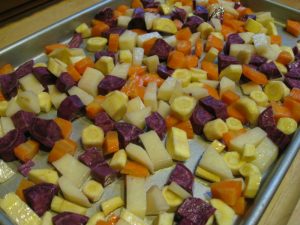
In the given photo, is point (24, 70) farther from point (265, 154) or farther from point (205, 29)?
point (265, 154)

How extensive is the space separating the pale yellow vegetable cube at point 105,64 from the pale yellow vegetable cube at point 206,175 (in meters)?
0.79

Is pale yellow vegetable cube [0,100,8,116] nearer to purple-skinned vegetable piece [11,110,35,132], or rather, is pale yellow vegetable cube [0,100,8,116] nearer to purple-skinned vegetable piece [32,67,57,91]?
purple-skinned vegetable piece [11,110,35,132]

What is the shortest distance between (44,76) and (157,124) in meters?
0.69

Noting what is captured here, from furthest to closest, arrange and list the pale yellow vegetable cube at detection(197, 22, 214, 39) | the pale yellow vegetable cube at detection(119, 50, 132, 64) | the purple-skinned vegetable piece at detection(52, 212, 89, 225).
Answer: the pale yellow vegetable cube at detection(197, 22, 214, 39) → the pale yellow vegetable cube at detection(119, 50, 132, 64) → the purple-skinned vegetable piece at detection(52, 212, 89, 225)

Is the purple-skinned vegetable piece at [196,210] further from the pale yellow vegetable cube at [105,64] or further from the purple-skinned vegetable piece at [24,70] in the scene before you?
the purple-skinned vegetable piece at [24,70]

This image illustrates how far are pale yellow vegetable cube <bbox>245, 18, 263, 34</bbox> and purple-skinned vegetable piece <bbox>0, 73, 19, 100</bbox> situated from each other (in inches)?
60.4

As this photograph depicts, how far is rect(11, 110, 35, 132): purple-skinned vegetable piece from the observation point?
1.76 metres

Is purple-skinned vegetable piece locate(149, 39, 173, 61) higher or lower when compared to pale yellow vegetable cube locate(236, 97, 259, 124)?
higher

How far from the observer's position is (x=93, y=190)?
5.13 feet

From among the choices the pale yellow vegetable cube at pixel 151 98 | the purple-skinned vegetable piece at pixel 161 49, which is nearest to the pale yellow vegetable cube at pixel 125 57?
the purple-skinned vegetable piece at pixel 161 49

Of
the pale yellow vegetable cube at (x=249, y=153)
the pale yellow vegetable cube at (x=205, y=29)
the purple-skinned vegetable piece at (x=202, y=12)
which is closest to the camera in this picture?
the pale yellow vegetable cube at (x=249, y=153)

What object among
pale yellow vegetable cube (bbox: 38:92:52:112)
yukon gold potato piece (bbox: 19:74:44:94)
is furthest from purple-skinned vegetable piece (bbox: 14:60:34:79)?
pale yellow vegetable cube (bbox: 38:92:52:112)

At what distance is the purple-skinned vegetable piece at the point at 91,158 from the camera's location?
5.41 feet

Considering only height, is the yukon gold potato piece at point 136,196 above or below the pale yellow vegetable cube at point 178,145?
below
